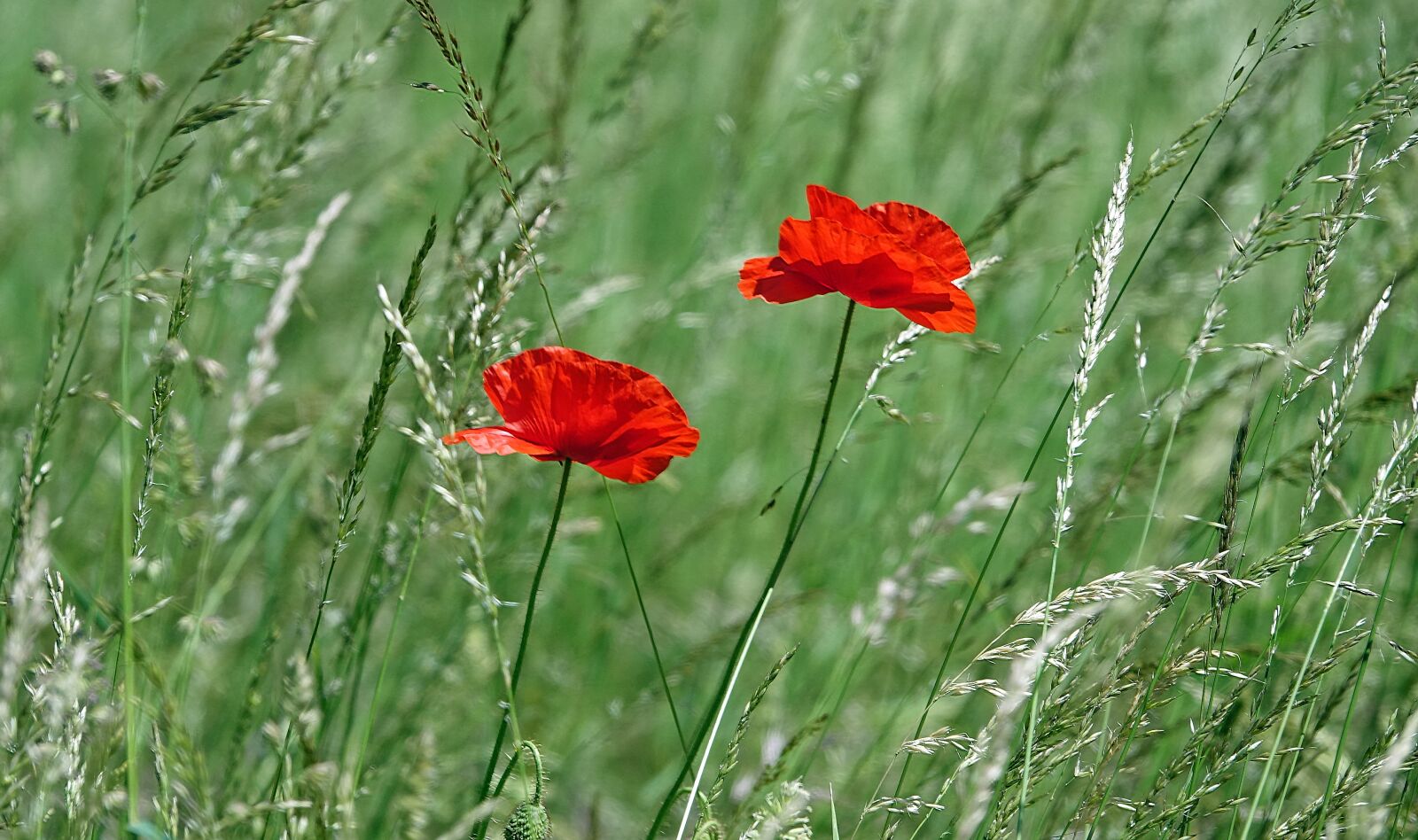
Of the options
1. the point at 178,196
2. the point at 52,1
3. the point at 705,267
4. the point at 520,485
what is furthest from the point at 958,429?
the point at 52,1

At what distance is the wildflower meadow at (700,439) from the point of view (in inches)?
44.9

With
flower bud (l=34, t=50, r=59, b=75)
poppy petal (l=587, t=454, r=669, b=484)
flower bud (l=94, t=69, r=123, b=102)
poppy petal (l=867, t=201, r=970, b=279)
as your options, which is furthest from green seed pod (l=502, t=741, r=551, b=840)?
flower bud (l=34, t=50, r=59, b=75)

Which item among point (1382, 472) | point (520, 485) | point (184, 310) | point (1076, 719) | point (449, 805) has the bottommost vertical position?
point (449, 805)

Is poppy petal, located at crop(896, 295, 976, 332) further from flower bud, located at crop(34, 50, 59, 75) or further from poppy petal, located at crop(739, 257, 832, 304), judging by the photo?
flower bud, located at crop(34, 50, 59, 75)

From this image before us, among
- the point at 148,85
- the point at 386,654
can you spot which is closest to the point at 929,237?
the point at 386,654

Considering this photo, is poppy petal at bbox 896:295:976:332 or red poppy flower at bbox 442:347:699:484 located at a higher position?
poppy petal at bbox 896:295:976:332

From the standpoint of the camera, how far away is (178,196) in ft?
11.0

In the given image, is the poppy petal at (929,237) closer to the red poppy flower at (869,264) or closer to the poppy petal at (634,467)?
the red poppy flower at (869,264)

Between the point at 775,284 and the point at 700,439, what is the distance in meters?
1.38

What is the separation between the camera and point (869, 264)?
1107 millimetres

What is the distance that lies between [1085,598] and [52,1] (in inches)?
167

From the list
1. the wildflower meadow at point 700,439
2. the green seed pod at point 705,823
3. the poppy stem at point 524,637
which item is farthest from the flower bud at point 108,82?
the green seed pod at point 705,823

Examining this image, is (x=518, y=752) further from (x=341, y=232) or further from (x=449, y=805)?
(x=341, y=232)

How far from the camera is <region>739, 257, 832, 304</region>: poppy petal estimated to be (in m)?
1.17
